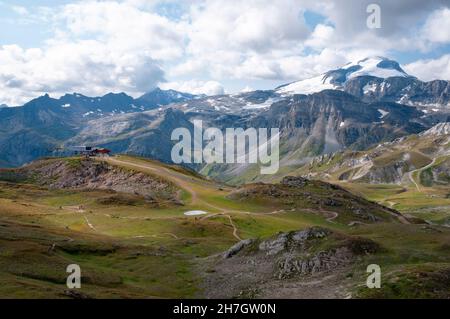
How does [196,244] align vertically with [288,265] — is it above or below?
below

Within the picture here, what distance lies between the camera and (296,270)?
211ft

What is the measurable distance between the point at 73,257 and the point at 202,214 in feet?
198

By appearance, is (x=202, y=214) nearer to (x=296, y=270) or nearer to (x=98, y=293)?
(x=296, y=270)

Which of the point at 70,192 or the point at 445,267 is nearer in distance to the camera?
the point at 445,267

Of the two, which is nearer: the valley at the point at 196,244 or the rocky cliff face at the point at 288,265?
the valley at the point at 196,244

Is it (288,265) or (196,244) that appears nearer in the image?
(288,265)

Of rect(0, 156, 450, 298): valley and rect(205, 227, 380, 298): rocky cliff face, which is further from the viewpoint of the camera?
rect(205, 227, 380, 298): rocky cliff face

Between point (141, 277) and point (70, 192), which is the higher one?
point (70, 192)
